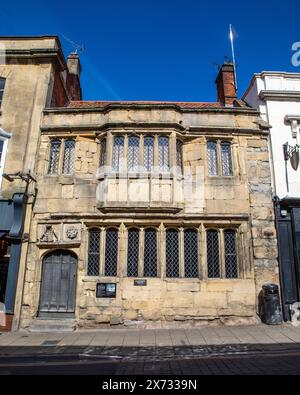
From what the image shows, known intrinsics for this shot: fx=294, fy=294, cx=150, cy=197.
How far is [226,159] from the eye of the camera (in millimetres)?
10289

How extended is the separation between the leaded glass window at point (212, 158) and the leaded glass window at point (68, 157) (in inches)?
186

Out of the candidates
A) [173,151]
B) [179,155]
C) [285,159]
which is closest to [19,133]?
[173,151]

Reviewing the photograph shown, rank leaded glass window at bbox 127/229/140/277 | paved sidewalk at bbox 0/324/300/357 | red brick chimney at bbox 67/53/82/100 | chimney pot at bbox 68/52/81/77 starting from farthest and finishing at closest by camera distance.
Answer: chimney pot at bbox 68/52/81/77
red brick chimney at bbox 67/53/82/100
leaded glass window at bbox 127/229/140/277
paved sidewalk at bbox 0/324/300/357

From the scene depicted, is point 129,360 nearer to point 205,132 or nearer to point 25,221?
point 25,221

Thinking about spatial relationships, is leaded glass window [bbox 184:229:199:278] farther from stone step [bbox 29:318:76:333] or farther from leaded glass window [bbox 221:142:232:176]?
stone step [bbox 29:318:76:333]

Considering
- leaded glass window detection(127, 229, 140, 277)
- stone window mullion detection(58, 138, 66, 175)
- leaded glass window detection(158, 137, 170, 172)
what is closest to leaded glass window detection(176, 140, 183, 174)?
leaded glass window detection(158, 137, 170, 172)

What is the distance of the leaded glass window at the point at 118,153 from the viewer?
985 centimetres

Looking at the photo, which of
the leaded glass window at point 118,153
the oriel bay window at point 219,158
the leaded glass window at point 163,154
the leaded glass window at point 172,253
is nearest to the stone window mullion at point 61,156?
the leaded glass window at point 118,153

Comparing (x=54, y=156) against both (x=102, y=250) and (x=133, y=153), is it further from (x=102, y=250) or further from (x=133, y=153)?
(x=102, y=250)

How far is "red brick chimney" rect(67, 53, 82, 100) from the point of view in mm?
14828

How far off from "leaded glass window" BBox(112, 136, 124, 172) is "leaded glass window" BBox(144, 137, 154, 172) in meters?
0.80

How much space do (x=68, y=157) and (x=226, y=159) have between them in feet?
18.1
